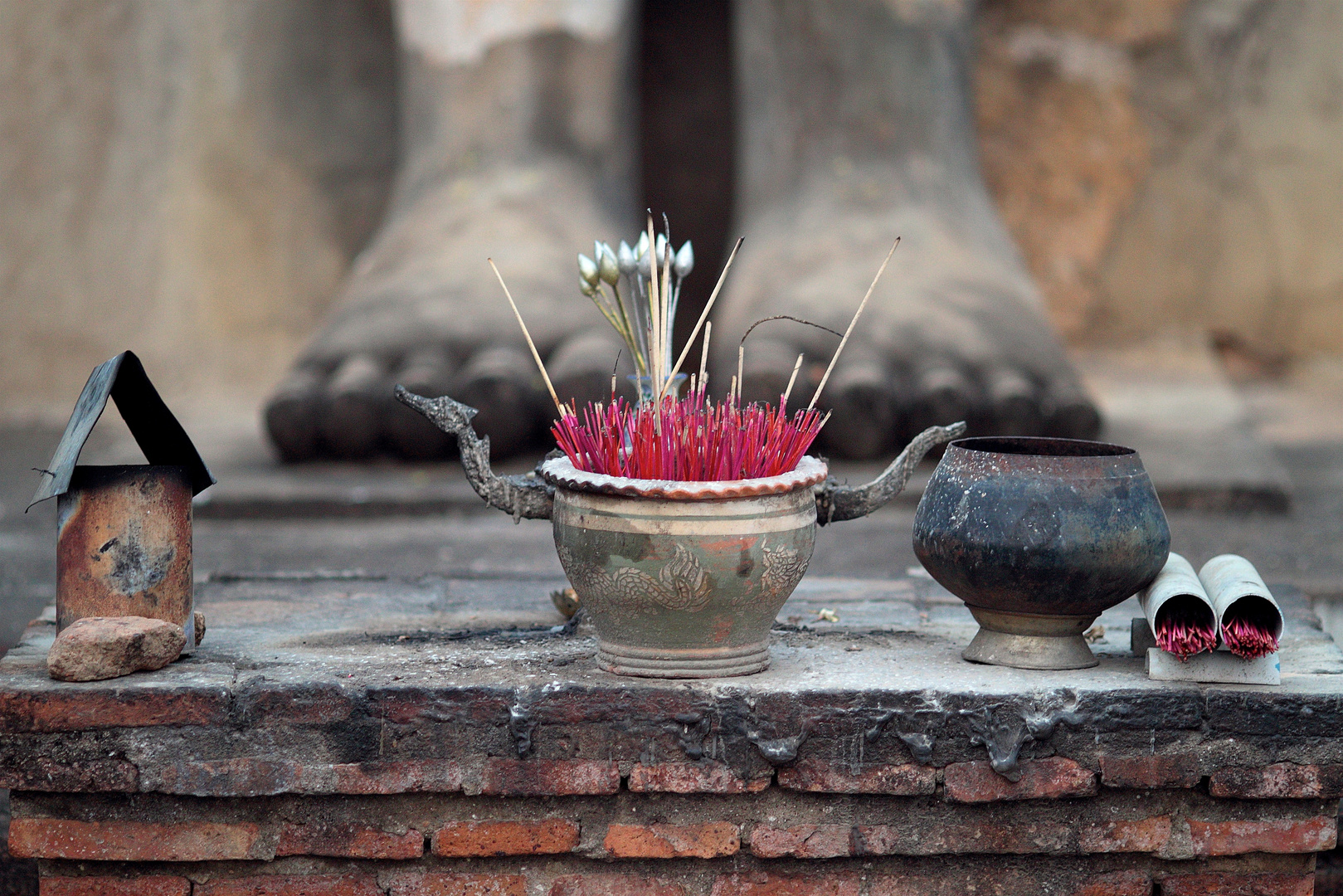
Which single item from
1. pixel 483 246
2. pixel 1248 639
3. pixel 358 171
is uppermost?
pixel 358 171

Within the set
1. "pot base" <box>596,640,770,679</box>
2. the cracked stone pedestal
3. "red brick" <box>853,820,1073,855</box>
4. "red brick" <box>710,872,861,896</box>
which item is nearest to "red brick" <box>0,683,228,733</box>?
the cracked stone pedestal

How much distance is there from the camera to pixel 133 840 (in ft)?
4.15

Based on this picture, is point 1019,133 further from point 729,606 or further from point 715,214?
point 729,606

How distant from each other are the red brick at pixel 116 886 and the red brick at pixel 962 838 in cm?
56

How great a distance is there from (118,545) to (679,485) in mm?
498

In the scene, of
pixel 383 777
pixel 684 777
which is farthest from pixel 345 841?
pixel 684 777

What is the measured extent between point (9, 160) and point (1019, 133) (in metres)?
2.37

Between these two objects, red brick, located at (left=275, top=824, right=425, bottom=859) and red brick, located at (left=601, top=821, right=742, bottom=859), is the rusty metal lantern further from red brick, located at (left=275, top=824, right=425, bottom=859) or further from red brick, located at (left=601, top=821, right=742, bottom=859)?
red brick, located at (left=601, top=821, right=742, bottom=859)

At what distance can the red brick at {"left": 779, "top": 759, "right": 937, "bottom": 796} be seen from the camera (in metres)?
1.28

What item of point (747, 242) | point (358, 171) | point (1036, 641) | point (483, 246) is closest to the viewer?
point (1036, 641)

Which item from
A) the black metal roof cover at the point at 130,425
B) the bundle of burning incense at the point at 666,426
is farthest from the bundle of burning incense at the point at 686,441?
the black metal roof cover at the point at 130,425

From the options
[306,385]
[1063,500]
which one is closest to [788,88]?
[306,385]

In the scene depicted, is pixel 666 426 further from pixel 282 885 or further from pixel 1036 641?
pixel 282 885

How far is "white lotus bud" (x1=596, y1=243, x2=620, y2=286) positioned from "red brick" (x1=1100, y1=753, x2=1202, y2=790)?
1.90 feet
